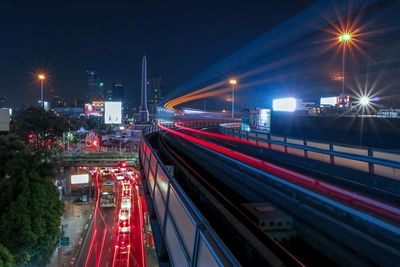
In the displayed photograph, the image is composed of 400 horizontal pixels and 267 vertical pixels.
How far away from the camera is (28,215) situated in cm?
1730

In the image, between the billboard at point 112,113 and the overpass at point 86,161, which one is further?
the billboard at point 112,113

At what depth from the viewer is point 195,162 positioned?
56.1 feet

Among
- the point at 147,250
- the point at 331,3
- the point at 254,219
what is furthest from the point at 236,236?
the point at 147,250

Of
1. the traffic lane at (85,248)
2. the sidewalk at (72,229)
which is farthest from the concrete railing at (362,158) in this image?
the sidewalk at (72,229)

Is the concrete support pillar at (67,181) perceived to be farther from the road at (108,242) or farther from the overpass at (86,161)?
the road at (108,242)

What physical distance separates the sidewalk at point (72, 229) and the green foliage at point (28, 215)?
335 cm

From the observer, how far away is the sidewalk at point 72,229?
71.9 feet

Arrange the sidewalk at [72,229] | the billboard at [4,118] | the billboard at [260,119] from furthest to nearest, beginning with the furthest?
1. the billboard at [260,119]
2. the sidewalk at [72,229]
3. the billboard at [4,118]

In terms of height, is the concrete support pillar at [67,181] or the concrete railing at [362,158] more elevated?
the concrete railing at [362,158]

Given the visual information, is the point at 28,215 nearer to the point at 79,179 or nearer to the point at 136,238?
the point at 136,238

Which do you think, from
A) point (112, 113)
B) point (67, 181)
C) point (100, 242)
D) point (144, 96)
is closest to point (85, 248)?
point (100, 242)

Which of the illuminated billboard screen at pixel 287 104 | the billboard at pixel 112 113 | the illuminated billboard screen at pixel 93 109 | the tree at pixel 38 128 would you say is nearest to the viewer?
the illuminated billboard screen at pixel 287 104

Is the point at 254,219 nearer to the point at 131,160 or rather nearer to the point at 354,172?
the point at 354,172

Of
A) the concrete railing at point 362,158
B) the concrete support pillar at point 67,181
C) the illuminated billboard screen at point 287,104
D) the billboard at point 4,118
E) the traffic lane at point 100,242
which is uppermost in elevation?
the illuminated billboard screen at point 287,104
